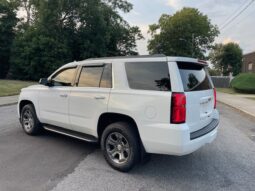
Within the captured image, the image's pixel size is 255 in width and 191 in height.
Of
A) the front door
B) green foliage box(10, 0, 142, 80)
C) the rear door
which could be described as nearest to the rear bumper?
the rear door

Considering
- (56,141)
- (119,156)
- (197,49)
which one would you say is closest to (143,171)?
(119,156)

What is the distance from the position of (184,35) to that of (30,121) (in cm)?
4988

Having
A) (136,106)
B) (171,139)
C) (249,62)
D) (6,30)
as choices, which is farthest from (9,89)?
(249,62)

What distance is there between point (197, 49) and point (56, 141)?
50848 millimetres

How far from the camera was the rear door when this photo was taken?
15.7 feet

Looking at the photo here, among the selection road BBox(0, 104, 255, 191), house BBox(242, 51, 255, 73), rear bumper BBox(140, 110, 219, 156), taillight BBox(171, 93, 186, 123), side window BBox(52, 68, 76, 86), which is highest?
house BBox(242, 51, 255, 73)

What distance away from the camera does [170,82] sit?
402cm

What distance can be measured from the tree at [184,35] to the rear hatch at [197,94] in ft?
157

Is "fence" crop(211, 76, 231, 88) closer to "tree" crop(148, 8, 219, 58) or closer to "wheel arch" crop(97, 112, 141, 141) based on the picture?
"tree" crop(148, 8, 219, 58)

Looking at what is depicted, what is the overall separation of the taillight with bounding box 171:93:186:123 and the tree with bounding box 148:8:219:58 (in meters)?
48.9

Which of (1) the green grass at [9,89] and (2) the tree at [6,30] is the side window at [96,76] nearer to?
(1) the green grass at [9,89]

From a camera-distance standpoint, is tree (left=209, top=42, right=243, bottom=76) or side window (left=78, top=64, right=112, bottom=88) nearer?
side window (left=78, top=64, right=112, bottom=88)

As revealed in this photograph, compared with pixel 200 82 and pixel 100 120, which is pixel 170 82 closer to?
pixel 200 82

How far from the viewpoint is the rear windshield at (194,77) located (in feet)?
13.9
